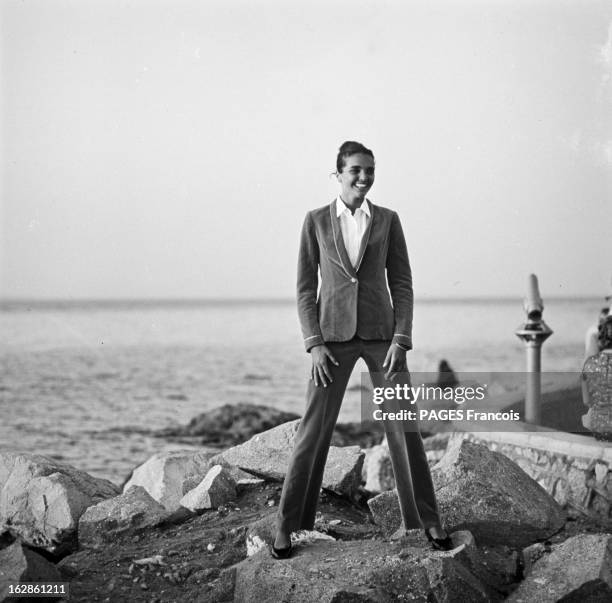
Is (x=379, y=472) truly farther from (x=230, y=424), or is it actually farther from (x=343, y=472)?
(x=230, y=424)

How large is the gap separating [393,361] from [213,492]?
1.93 metres

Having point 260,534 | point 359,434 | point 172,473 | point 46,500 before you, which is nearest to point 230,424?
point 359,434

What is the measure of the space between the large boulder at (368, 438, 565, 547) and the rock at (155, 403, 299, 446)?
9.66 meters

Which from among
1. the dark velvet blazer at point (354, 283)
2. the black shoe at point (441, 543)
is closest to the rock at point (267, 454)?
the black shoe at point (441, 543)

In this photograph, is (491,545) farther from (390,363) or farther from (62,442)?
(62,442)

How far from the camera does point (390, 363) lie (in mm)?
4273

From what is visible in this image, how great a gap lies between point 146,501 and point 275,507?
2.62 feet

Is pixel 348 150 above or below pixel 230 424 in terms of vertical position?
above

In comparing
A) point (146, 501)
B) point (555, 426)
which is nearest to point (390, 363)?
point (146, 501)

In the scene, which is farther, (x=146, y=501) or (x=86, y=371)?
(x=86, y=371)

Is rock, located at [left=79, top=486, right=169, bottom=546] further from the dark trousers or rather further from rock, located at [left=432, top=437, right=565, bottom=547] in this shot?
rock, located at [left=432, top=437, right=565, bottom=547]

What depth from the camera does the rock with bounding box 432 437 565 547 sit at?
4.96 metres

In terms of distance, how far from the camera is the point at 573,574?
422cm

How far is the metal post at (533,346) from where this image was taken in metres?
7.98
